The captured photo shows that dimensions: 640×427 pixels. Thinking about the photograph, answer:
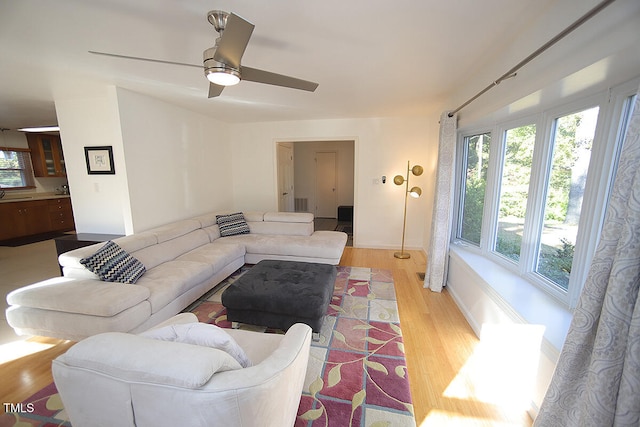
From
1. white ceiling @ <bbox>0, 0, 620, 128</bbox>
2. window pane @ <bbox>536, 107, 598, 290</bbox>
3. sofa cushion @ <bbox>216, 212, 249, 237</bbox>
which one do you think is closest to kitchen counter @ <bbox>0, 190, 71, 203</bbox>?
white ceiling @ <bbox>0, 0, 620, 128</bbox>

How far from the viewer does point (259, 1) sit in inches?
53.4

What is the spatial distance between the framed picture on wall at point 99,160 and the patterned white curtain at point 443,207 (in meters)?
4.17

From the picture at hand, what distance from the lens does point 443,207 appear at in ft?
9.74

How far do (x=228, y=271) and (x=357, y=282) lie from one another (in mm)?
1711

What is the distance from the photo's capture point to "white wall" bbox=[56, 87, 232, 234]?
2.91m

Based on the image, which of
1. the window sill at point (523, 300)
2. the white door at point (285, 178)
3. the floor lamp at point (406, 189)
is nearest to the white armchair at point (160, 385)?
the window sill at point (523, 300)

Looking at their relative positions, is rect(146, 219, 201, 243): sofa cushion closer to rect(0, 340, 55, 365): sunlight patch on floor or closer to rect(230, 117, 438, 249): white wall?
rect(0, 340, 55, 365): sunlight patch on floor

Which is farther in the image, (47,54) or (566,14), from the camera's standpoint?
(47,54)

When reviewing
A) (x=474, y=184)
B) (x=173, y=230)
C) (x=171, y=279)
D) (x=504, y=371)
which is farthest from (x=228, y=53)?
(x=474, y=184)

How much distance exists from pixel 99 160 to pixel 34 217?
4.00m

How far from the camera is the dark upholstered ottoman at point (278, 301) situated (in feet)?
6.81

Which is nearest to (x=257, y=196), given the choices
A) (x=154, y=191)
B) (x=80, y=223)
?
(x=154, y=191)

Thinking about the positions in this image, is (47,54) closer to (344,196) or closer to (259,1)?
(259,1)

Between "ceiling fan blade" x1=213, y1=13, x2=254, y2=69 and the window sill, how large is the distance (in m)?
2.34
